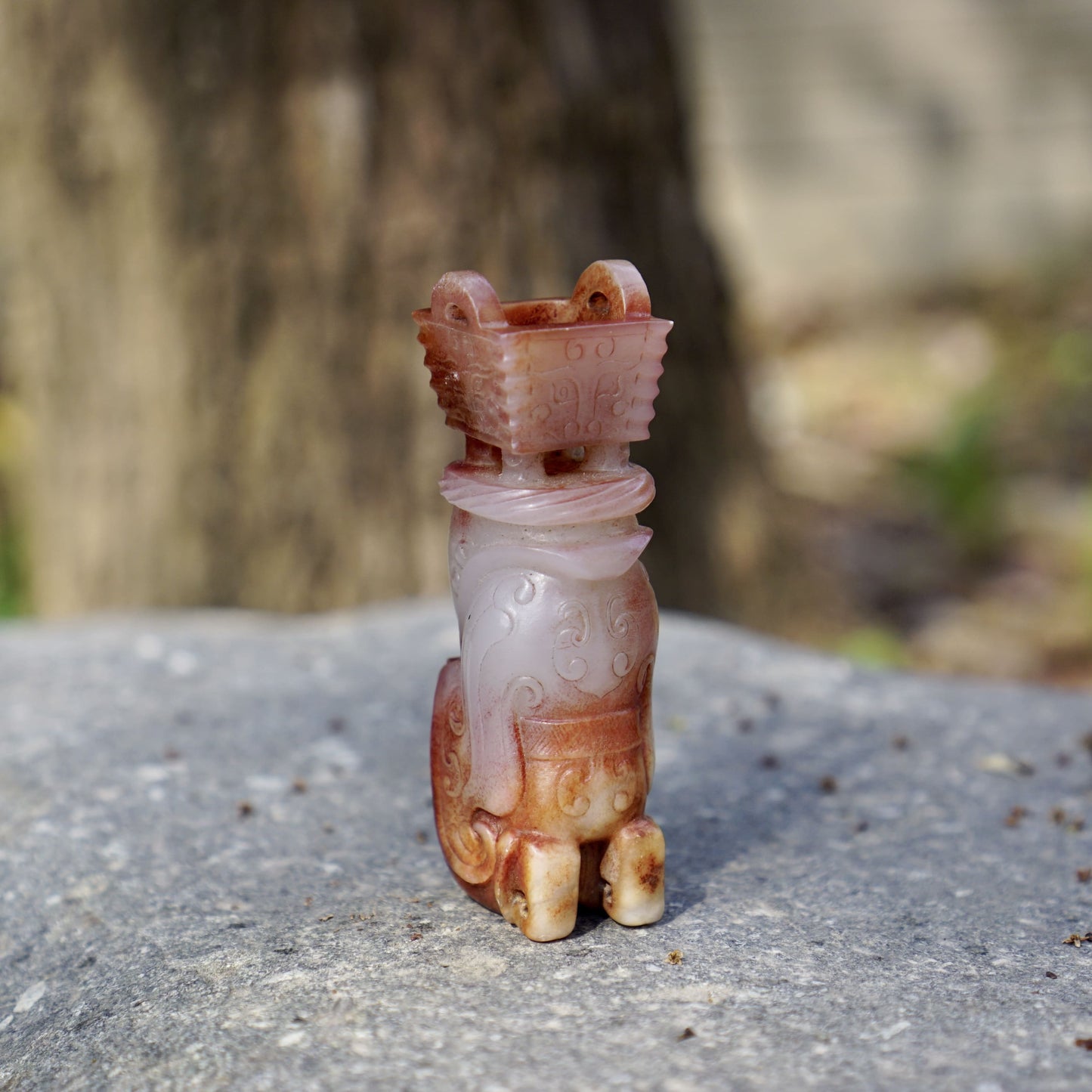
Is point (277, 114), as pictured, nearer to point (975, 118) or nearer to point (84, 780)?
point (84, 780)

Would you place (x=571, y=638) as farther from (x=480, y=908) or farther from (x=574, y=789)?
(x=480, y=908)

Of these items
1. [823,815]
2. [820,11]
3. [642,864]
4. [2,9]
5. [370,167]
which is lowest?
[823,815]

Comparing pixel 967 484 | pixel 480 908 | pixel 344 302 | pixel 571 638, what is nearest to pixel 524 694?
pixel 571 638

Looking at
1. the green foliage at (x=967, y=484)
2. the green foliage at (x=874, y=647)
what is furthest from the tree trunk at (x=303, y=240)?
the green foliage at (x=967, y=484)

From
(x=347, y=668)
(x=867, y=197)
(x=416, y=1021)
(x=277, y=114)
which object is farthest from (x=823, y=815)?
(x=867, y=197)

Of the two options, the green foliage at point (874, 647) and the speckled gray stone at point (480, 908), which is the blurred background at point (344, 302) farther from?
the speckled gray stone at point (480, 908)
